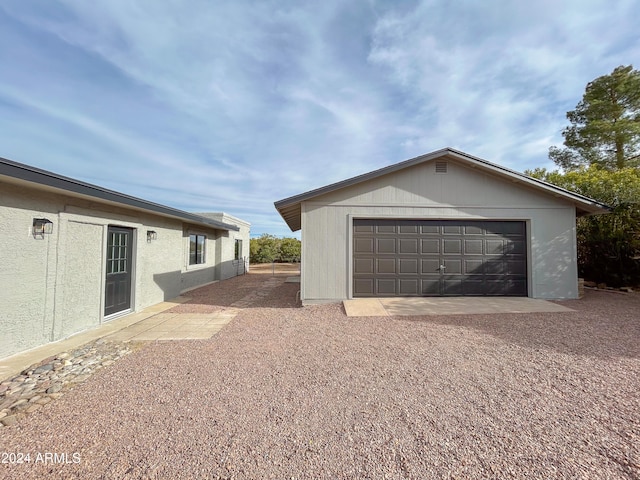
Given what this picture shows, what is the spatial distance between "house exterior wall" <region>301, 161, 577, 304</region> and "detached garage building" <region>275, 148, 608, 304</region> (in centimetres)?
3

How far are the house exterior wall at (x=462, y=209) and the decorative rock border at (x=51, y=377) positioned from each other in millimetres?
4689

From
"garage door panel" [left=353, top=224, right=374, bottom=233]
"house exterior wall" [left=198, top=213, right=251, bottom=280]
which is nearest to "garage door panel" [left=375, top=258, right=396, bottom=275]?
"garage door panel" [left=353, top=224, right=374, bottom=233]

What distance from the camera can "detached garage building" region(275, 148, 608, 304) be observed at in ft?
25.4

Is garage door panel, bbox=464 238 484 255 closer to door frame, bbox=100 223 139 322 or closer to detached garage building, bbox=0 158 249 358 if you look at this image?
detached garage building, bbox=0 158 249 358

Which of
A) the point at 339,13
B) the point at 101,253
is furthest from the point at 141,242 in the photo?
the point at 339,13

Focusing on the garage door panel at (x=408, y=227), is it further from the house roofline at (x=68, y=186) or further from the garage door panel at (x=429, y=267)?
the house roofline at (x=68, y=186)

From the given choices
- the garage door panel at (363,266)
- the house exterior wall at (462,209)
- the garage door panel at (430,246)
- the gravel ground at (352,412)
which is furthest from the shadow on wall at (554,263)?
the garage door panel at (363,266)

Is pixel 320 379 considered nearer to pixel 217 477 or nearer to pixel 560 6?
pixel 217 477

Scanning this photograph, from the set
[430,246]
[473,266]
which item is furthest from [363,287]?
[473,266]

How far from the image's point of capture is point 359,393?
2963mm

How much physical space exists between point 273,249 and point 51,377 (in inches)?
796

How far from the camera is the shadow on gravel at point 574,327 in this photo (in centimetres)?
423

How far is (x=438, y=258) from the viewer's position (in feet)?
26.0

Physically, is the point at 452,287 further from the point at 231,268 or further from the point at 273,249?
the point at 273,249
